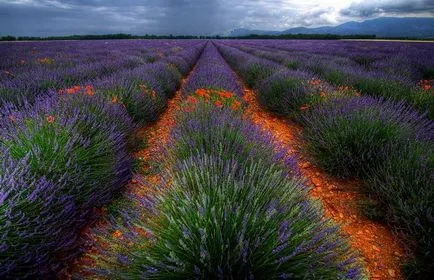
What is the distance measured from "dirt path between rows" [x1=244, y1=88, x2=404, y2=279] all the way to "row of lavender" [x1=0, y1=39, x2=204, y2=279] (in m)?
1.72

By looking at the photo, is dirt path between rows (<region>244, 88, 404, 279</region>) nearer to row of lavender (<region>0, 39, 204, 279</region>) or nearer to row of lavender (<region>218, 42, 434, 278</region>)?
row of lavender (<region>218, 42, 434, 278</region>)

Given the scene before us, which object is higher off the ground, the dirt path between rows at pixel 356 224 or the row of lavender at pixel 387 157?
the row of lavender at pixel 387 157

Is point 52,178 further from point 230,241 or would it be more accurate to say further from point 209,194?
point 230,241

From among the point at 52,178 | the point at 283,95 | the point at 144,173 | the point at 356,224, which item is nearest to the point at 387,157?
the point at 356,224

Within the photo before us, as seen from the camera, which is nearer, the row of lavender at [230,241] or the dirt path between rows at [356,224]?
the row of lavender at [230,241]

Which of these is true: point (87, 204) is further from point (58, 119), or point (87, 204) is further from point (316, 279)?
point (316, 279)

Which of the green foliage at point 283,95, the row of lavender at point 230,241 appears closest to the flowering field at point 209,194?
the row of lavender at point 230,241

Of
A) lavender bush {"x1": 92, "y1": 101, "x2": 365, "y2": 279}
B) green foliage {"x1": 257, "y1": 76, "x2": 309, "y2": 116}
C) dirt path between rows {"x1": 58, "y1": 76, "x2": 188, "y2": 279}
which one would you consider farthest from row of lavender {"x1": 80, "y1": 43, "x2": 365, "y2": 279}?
green foliage {"x1": 257, "y1": 76, "x2": 309, "y2": 116}

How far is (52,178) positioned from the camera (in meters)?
1.79

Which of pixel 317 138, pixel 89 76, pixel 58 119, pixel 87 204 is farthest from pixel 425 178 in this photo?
pixel 89 76

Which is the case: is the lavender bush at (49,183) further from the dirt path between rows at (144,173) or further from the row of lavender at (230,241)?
the row of lavender at (230,241)

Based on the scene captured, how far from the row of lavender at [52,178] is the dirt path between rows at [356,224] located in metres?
1.72

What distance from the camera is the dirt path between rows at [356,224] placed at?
1956 millimetres

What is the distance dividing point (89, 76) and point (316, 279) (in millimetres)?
6744
